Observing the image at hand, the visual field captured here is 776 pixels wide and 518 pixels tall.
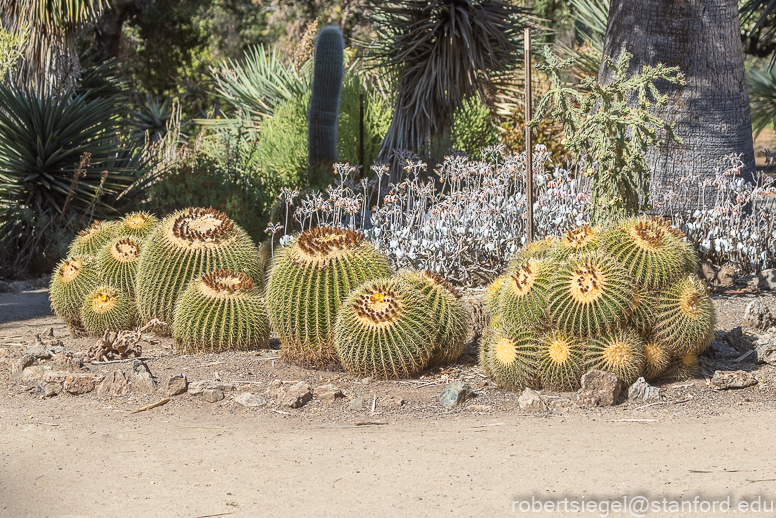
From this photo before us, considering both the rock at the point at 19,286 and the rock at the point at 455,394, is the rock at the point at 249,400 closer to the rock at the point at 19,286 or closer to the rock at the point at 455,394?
the rock at the point at 455,394

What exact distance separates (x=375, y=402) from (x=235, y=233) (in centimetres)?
179

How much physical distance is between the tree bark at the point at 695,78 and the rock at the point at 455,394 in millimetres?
3430

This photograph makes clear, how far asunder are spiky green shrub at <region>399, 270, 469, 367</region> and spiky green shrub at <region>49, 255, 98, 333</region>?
2.34 metres

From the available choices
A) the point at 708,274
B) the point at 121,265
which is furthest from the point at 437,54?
the point at 121,265

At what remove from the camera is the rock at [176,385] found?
4.41 meters

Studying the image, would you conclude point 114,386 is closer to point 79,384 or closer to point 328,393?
point 79,384

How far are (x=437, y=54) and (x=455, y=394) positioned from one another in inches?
278

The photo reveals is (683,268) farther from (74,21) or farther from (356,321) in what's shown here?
(74,21)

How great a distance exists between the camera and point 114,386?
454 cm

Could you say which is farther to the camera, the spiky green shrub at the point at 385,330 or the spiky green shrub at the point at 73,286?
the spiky green shrub at the point at 73,286

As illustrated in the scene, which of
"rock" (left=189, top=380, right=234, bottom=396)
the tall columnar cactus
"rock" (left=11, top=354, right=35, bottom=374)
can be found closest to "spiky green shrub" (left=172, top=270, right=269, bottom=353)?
"rock" (left=189, top=380, right=234, bottom=396)

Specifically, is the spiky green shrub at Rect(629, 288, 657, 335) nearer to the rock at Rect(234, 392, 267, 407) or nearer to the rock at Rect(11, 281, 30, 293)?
the rock at Rect(234, 392, 267, 407)

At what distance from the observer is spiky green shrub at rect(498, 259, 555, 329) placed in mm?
4203

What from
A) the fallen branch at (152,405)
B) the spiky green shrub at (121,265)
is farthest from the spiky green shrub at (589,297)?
the spiky green shrub at (121,265)
